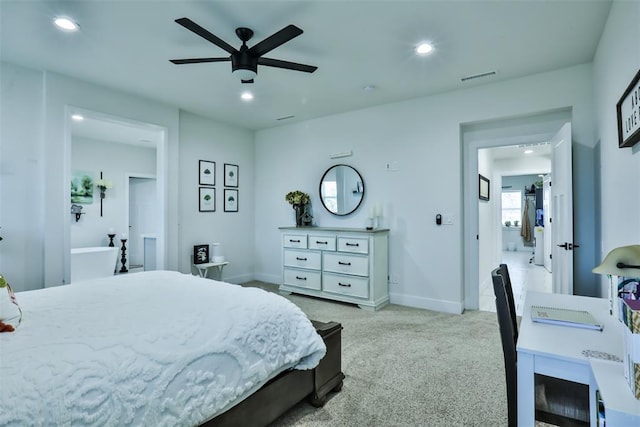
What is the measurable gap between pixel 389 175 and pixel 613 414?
3614 millimetres

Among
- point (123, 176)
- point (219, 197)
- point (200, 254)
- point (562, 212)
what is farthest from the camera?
point (123, 176)

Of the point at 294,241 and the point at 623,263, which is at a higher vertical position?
the point at 623,263

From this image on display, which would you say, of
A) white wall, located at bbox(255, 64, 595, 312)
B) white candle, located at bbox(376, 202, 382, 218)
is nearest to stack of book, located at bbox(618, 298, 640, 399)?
white wall, located at bbox(255, 64, 595, 312)

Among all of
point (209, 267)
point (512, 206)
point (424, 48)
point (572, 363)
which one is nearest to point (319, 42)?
point (424, 48)

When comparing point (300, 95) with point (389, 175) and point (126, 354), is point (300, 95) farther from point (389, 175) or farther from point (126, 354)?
point (126, 354)

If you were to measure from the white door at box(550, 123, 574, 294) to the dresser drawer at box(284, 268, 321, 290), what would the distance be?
260 cm

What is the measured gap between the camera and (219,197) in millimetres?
5070

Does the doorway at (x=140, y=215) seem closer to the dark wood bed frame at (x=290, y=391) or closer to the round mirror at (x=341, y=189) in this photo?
the round mirror at (x=341, y=189)

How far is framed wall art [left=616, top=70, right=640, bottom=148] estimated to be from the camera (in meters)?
1.65

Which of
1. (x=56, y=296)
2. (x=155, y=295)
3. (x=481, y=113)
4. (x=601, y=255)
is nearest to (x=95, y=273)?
(x=56, y=296)

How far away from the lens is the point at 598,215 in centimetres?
293

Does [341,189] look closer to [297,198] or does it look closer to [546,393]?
[297,198]

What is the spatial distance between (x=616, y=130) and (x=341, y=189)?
2989 millimetres

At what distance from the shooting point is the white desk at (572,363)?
2.94ft
